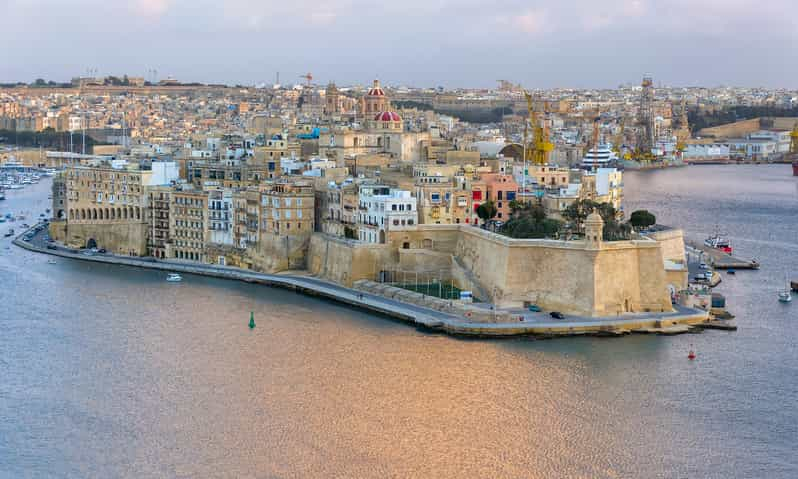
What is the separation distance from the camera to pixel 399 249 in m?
20.3

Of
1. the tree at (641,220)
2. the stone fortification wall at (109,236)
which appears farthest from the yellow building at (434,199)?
the stone fortification wall at (109,236)

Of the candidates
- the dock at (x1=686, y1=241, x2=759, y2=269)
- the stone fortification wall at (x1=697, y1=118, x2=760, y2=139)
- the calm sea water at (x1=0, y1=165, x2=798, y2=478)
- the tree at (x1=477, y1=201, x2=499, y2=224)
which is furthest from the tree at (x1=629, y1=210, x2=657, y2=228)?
the stone fortification wall at (x1=697, y1=118, x2=760, y2=139)

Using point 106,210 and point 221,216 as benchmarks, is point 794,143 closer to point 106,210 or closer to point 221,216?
point 106,210

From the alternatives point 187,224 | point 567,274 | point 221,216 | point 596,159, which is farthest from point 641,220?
point 596,159

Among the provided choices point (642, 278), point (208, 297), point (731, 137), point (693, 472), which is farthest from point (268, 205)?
point (731, 137)

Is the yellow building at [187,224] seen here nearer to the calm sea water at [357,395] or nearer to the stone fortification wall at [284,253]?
the stone fortification wall at [284,253]

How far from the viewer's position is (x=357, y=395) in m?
14.4

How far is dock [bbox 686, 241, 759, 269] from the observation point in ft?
74.8

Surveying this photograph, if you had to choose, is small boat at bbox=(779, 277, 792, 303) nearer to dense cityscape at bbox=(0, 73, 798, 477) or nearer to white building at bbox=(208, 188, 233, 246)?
dense cityscape at bbox=(0, 73, 798, 477)

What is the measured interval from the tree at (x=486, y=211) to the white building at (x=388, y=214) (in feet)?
3.87

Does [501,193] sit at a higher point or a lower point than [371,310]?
higher

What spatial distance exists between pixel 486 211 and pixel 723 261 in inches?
203

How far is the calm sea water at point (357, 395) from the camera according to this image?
40.6 ft

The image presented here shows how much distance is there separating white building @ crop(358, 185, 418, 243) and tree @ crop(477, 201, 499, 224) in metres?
1.18
